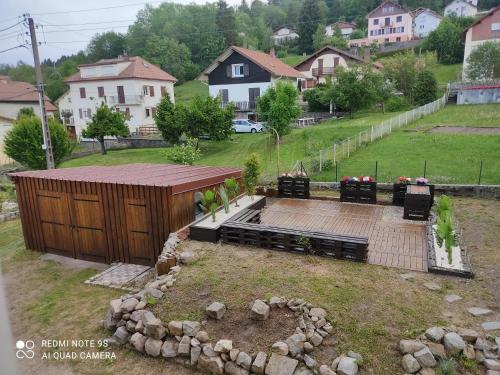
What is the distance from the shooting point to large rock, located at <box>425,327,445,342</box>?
465cm

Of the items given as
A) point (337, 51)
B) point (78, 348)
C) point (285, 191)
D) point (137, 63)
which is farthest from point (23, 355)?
point (337, 51)

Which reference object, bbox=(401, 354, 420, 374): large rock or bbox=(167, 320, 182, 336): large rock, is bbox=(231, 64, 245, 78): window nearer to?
bbox=(167, 320, 182, 336): large rock

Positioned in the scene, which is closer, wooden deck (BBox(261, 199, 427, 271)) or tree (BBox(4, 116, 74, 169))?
wooden deck (BBox(261, 199, 427, 271))

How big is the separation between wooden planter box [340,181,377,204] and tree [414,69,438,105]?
23.8m

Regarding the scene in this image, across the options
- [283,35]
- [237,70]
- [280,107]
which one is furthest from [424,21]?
[280,107]

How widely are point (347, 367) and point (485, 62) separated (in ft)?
121

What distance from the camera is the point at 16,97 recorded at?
3934cm

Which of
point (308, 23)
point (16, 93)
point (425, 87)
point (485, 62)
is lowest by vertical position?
point (425, 87)

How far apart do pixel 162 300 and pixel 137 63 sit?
35.2 m

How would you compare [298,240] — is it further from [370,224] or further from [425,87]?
[425,87]

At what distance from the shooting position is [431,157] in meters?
15.2

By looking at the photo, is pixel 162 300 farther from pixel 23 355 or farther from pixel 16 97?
pixel 16 97

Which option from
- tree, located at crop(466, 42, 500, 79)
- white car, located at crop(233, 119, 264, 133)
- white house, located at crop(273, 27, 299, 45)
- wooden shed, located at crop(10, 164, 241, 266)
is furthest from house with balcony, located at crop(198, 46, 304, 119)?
white house, located at crop(273, 27, 299, 45)

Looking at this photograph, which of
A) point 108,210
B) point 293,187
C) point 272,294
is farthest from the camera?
point 293,187
